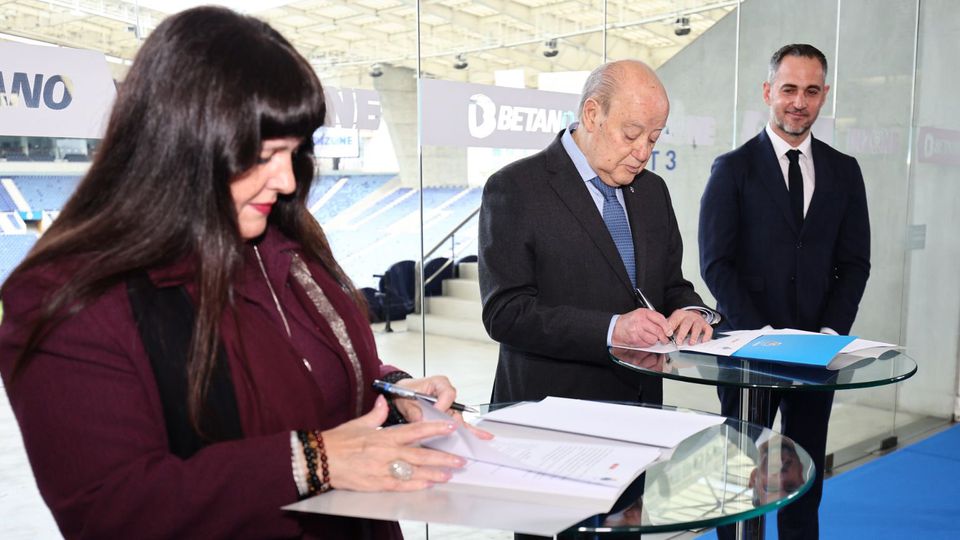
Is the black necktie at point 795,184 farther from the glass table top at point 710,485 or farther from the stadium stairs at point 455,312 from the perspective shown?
the glass table top at point 710,485

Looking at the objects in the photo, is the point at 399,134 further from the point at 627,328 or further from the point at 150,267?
the point at 150,267

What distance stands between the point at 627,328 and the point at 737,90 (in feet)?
10.4

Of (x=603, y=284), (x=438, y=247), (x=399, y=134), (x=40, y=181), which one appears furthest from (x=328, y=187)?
(x=603, y=284)

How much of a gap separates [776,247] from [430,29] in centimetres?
159

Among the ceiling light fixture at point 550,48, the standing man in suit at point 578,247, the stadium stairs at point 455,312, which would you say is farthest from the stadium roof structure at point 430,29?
the standing man in suit at point 578,247

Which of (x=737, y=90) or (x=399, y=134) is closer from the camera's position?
(x=399, y=134)

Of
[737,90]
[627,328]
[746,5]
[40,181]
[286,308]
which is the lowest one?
[627,328]

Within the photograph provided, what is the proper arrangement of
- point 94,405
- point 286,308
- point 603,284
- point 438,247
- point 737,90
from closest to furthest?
1. point 94,405
2. point 286,308
3. point 603,284
4. point 438,247
5. point 737,90

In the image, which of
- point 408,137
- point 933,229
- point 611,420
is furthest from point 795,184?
point 933,229

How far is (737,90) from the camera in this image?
15.6 feet

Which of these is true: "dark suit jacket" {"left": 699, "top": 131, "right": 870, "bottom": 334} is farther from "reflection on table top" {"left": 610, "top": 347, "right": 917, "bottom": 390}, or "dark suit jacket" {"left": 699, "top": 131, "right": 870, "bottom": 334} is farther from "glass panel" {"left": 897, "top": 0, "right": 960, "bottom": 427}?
"glass panel" {"left": 897, "top": 0, "right": 960, "bottom": 427}

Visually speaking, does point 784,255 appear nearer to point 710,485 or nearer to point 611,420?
point 611,420

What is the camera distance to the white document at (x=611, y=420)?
137 cm

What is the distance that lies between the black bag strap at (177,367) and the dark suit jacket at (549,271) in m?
1.10
